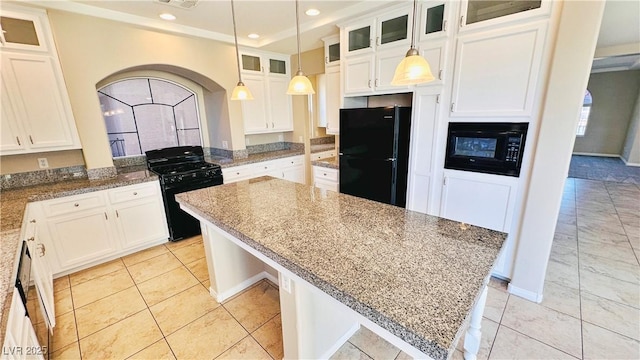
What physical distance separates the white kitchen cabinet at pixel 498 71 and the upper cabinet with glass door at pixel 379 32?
561mm

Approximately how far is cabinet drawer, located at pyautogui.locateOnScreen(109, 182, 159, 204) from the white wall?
3.65 meters

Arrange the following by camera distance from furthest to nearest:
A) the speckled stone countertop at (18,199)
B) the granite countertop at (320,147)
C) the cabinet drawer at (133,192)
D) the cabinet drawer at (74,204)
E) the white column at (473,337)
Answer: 1. the granite countertop at (320,147)
2. the cabinet drawer at (133,192)
3. the cabinet drawer at (74,204)
4. the white column at (473,337)
5. the speckled stone countertop at (18,199)

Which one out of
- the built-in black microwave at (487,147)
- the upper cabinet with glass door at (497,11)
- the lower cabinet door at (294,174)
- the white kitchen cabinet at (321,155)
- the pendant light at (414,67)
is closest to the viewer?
the pendant light at (414,67)

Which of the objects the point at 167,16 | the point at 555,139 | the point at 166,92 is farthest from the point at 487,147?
the point at 166,92

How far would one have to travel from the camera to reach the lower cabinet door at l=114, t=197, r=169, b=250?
2.78m

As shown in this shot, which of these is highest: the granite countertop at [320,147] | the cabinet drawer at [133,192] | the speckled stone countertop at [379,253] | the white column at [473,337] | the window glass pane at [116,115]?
the window glass pane at [116,115]

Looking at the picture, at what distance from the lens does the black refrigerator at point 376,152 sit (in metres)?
2.61

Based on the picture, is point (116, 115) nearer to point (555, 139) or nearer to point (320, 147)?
point (320, 147)

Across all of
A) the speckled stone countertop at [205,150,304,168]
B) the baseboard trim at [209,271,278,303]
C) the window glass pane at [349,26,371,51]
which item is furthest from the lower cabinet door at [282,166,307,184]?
the window glass pane at [349,26,371,51]

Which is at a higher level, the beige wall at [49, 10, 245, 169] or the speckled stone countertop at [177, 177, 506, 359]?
the beige wall at [49, 10, 245, 169]

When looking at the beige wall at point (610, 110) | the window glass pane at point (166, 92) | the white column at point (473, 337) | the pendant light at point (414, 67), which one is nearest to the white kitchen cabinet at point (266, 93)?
the window glass pane at point (166, 92)

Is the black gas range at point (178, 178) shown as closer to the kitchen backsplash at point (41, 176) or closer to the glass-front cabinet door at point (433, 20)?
the kitchen backsplash at point (41, 176)

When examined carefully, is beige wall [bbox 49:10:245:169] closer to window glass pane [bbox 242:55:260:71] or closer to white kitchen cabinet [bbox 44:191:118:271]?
window glass pane [bbox 242:55:260:71]

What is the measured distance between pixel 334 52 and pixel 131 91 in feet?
8.85
